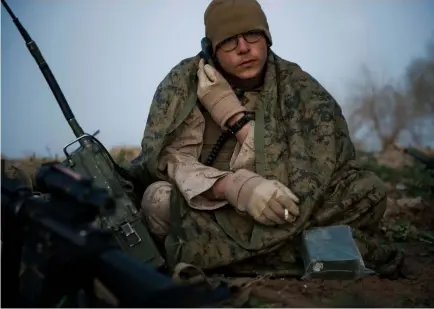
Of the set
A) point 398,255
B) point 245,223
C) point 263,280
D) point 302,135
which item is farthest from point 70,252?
point 398,255

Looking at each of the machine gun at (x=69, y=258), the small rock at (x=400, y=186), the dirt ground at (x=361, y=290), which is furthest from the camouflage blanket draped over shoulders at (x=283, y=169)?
the small rock at (x=400, y=186)

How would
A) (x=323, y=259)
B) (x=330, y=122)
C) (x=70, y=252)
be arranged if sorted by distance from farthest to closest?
(x=330, y=122) < (x=323, y=259) < (x=70, y=252)

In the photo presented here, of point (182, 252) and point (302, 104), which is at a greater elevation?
point (302, 104)

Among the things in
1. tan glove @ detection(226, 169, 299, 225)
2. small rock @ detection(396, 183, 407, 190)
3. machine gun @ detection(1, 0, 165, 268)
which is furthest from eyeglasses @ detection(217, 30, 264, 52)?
small rock @ detection(396, 183, 407, 190)

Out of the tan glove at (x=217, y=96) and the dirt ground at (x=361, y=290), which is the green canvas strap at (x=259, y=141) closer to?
the tan glove at (x=217, y=96)

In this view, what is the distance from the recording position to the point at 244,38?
3.69 metres

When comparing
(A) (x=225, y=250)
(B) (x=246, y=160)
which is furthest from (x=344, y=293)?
(B) (x=246, y=160)

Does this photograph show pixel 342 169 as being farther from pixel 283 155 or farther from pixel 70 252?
pixel 70 252

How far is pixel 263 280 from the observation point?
3.19m

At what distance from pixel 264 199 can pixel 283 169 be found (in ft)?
1.28

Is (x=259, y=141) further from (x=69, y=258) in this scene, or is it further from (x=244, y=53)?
(x=69, y=258)

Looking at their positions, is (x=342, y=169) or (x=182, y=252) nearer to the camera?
(x=182, y=252)

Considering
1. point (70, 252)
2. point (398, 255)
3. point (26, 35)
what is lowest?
point (398, 255)

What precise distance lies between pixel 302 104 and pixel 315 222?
0.72 metres
